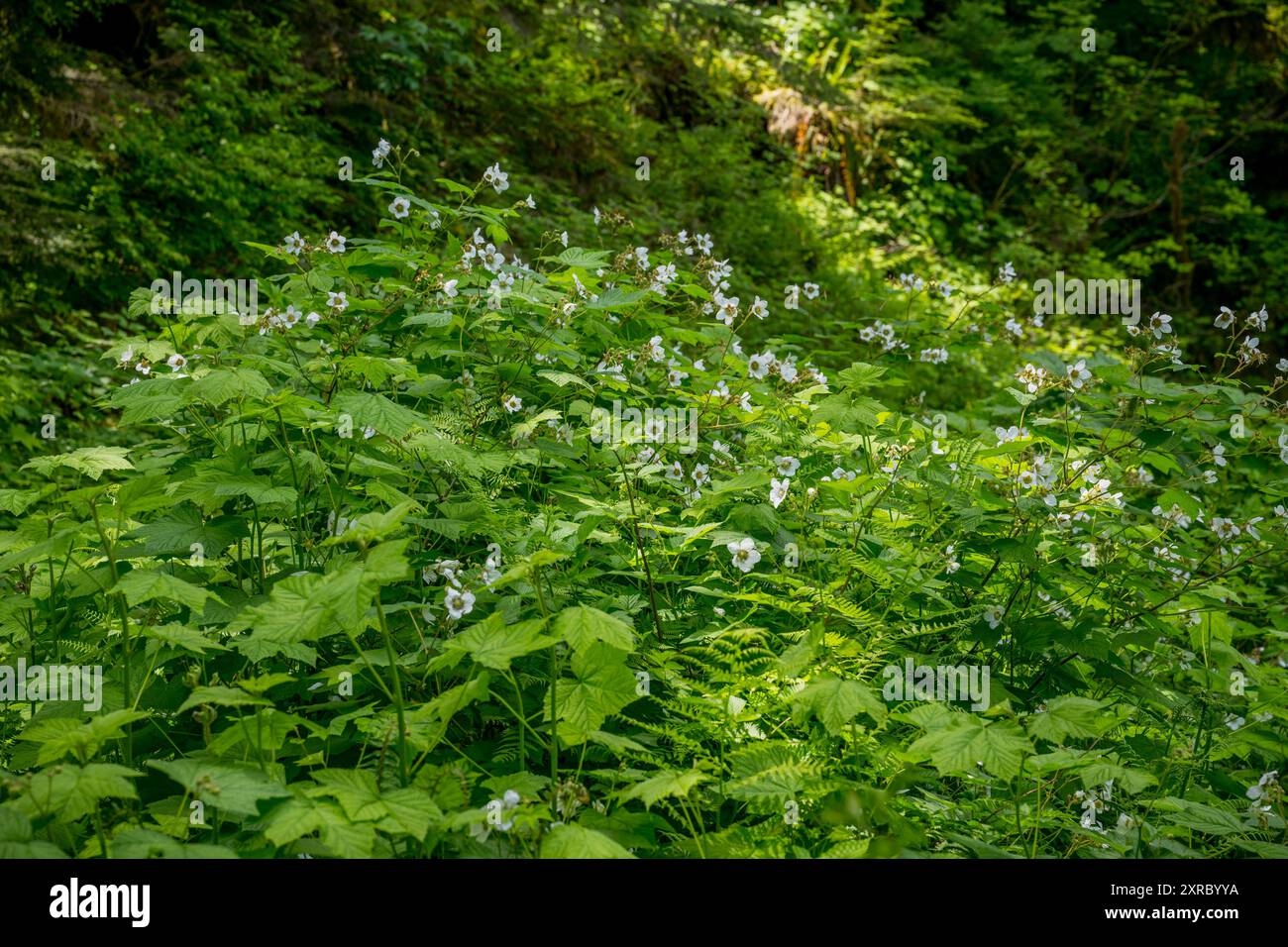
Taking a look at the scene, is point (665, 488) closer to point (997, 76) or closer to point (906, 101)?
point (906, 101)

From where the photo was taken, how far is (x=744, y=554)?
242cm

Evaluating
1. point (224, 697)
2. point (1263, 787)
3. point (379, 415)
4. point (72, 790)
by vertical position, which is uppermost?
point (379, 415)

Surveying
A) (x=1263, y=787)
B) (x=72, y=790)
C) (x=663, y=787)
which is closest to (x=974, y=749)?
(x=663, y=787)

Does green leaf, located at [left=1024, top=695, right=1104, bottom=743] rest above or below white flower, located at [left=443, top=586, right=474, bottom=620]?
below

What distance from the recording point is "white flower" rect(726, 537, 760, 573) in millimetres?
2393

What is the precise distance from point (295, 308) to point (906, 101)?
427 inches

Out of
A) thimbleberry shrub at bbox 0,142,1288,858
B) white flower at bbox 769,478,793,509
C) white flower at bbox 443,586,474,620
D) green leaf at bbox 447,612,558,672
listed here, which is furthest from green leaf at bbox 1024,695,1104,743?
white flower at bbox 443,586,474,620

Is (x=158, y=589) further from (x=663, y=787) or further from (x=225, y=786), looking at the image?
(x=663, y=787)

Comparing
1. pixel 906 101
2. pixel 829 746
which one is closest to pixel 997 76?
pixel 906 101

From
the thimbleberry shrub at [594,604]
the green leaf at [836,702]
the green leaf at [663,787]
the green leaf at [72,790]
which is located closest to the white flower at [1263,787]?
the thimbleberry shrub at [594,604]

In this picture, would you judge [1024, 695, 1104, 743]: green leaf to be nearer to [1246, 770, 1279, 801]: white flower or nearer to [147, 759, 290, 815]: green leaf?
[1246, 770, 1279, 801]: white flower

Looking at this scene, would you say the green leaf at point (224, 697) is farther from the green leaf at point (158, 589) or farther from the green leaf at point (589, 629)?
the green leaf at point (589, 629)

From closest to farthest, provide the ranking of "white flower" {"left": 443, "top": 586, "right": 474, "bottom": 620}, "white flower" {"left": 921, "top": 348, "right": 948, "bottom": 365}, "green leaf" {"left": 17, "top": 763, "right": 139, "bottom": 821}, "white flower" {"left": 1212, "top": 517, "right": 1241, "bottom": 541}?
"green leaf" {"left": 17, "top": 763, "right": 139, "bottom": 821} → "white flower" {"left": 443, "top": 586, "right": 474, "bottom": 620} → "white flower" {"left": 1212, "top": 517, "right": 1241, "bottom": 541} → "white flower" {"left": 921, "top": 348, "right": 948, "bottom": 365}

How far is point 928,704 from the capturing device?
1.99m
